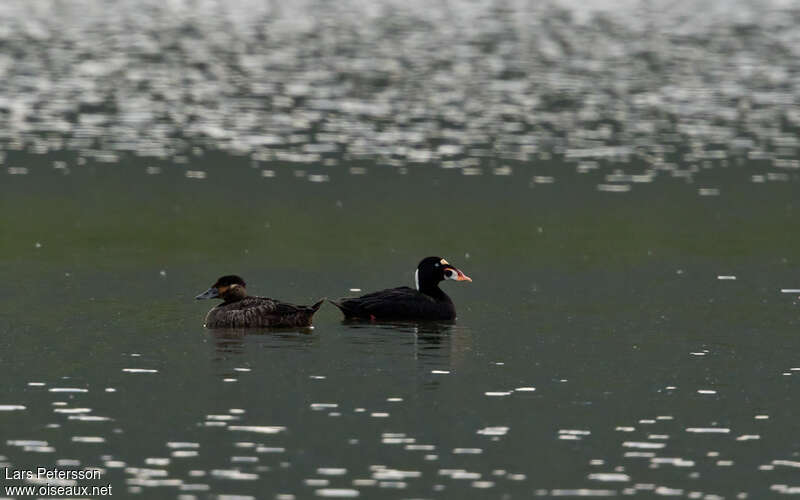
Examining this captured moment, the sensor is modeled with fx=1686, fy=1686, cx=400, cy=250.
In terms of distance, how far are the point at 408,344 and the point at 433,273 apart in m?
2.78

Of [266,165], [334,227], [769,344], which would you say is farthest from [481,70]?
[769,344]

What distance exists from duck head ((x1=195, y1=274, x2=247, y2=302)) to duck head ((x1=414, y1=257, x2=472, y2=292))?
253cm

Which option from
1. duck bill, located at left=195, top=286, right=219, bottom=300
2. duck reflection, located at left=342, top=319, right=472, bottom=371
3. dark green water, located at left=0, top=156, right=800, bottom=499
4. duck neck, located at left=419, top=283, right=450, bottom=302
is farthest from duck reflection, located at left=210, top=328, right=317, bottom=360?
duck neck, located at left=419, top=283, right=450, bottom=302

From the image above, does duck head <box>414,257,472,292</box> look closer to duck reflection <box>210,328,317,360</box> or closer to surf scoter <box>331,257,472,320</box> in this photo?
surf scoter <box>331,257,472,320</box>

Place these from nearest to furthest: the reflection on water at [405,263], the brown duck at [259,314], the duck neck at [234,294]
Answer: the reflection on water at [405,263], the brown duck at [259,314], the duck neck at [234,294]

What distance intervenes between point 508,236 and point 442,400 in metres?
12.9

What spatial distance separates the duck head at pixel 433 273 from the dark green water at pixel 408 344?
29.5 inches

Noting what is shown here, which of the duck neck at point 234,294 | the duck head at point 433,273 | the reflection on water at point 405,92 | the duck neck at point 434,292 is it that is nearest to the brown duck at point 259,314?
the duck neck at point 234,294

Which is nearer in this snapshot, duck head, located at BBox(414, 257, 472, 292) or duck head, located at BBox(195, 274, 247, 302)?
duck head, located at BBox(195, 274, 247, 302)

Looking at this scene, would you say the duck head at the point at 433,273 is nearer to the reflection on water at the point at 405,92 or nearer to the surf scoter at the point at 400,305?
the surf scoter at the point at 400,305

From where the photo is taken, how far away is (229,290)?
22500 millimetres

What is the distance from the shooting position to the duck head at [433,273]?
23.4 meters

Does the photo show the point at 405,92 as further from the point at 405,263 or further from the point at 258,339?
the point at 258,339

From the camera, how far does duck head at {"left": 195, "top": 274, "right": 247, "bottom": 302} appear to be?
22469mm
